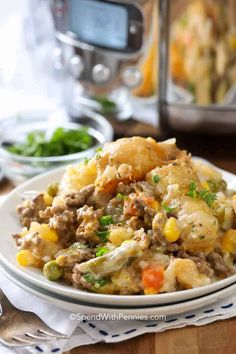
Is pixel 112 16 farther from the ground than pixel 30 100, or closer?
farther from the ground

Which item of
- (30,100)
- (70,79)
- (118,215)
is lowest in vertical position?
(30,100)

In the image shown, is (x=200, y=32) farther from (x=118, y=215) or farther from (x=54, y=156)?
(x=118, y=215)

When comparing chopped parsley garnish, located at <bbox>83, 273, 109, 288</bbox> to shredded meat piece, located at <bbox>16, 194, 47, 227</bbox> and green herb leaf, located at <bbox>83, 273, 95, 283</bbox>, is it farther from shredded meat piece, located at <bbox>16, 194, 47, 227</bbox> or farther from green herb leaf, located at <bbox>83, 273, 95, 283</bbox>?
shredded meat piece, located at <bbox>16, 194, 47, 227</bbox>

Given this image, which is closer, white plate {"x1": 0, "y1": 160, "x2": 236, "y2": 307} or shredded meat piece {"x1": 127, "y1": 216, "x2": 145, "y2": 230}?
white plate {"x1": 0, "y1": 160, "x2": 236, "y2": 307}

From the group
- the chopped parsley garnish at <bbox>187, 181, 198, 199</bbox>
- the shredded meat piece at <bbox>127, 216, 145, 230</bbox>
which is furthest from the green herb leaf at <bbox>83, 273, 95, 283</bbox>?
the chopped parsley garnish at <bbox>187, 181, 198, 199</bbox>

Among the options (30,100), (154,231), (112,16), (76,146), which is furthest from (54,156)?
(154,231)

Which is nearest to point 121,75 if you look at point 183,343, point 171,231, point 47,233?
point 47,233

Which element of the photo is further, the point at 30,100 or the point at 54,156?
the point at 30,100
